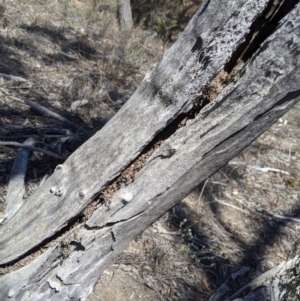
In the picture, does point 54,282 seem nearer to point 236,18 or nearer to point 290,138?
point 236,18

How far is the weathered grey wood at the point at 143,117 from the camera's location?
58.9 inches

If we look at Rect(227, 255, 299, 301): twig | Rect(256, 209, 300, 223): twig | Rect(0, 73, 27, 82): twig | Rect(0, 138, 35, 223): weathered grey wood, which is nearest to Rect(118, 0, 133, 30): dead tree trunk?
Rect(0, 73, 27, 82): twig

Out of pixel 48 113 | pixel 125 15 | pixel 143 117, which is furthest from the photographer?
pixel 125 15

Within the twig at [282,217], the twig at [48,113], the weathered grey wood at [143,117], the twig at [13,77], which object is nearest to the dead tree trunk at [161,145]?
the weathered grey wood at [143,117]

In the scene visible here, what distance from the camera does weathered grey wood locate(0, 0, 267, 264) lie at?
4.91ft

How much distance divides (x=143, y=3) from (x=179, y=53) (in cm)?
723

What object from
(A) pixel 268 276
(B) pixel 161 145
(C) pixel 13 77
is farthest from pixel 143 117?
(C) pixel 13 77

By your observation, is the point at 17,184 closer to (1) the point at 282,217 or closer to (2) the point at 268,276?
(2) the point at 268,276

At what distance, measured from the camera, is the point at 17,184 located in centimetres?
321

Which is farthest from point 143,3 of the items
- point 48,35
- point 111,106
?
point 111,106

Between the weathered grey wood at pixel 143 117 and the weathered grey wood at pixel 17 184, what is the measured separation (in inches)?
35.9

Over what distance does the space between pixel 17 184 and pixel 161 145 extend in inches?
70.3

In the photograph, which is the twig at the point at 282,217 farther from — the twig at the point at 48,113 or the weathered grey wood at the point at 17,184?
the weathered grey wood at the point at 17,184

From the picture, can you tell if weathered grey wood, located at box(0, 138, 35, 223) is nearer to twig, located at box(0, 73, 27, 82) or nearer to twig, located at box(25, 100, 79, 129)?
twig, located at box(25, 100, 79, 129)
